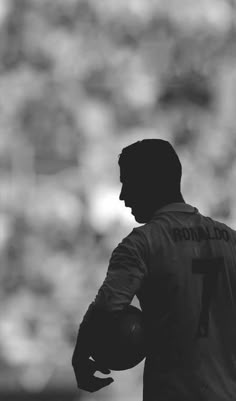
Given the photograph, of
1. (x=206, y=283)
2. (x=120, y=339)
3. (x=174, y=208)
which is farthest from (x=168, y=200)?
(x=120, y=339)

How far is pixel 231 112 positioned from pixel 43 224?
2.17m

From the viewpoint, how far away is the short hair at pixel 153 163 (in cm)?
205

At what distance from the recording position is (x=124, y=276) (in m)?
1.92

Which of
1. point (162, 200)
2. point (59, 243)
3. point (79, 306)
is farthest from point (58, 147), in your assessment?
point (162, 200)

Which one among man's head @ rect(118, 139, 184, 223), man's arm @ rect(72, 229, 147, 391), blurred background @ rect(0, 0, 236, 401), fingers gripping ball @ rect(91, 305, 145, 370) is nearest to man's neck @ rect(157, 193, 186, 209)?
man's head @ rect(118, 139, 184, 223)

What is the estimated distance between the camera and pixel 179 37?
879 centimetres

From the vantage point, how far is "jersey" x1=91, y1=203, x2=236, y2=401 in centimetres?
195

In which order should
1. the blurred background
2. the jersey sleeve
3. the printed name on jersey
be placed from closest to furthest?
the jersey sleeve, the printed name on jersey, the blurred background

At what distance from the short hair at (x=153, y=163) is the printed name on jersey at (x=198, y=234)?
4.1 inches

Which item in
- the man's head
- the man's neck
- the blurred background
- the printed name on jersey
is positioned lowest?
the printed name on jersey

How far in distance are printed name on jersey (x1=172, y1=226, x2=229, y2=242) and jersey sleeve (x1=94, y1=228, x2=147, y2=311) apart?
11 centimetres

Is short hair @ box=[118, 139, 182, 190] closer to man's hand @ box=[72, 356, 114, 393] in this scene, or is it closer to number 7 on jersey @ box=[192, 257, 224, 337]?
number 7 on jersey @ box=[192, 257, 224, 337]

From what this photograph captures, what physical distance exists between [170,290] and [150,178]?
10.6 inches

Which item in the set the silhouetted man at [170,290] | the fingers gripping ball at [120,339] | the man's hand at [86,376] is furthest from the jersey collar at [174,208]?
the man's hand at [86,376]
